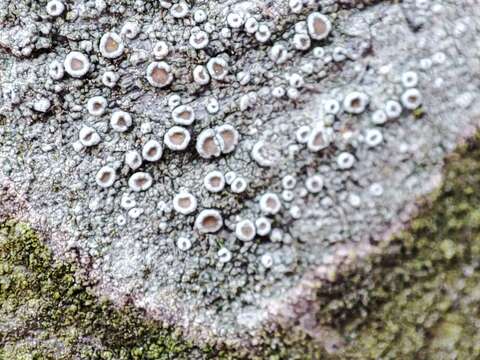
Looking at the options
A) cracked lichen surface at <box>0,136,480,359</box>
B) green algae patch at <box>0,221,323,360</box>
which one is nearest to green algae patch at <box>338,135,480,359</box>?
cracked lichen surface at <box>0,136,480,359</box>

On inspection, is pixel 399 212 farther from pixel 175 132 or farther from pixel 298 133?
pixel 175 132

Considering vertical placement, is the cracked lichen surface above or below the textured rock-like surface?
below

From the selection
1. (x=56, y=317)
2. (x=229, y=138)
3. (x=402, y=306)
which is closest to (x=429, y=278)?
(x=402, y=306)

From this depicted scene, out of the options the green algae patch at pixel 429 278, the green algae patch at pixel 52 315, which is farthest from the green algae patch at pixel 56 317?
the green algae patch at pixel 429 278

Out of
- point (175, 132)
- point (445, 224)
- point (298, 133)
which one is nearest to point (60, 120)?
point (175, 132)

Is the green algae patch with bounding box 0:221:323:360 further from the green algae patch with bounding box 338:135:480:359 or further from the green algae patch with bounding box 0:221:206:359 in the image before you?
the green algae patch with bounding box 338:135:480:359
